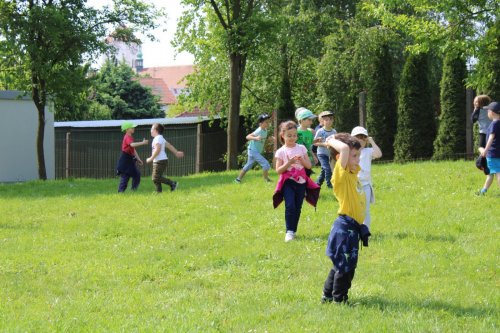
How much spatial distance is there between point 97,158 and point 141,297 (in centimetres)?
2447

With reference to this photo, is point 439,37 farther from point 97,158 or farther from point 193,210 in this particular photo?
point 97,158

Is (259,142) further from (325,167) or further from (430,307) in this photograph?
(430,307)

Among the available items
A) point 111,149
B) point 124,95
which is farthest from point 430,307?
point 124,95

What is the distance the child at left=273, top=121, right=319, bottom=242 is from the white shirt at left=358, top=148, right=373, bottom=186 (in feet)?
2.70

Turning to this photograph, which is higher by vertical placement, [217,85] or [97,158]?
[217,85]

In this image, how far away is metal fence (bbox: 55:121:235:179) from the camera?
96.9 feet

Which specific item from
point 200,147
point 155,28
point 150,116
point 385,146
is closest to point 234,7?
point 155,28

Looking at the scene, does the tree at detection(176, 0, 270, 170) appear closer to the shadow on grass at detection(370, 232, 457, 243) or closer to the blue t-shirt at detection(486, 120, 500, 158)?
the blue t-shirt at detection(486, 120, 500, 158)

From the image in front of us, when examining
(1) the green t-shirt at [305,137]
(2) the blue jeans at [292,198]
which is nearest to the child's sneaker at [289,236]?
(2) the blue jeans at [292,198]

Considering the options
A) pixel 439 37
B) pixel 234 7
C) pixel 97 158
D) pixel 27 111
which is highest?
pixel 234 7

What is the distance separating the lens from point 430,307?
6.63 m

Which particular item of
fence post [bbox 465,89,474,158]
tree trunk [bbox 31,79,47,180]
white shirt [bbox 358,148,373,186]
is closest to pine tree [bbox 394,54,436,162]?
fence post [bbox 465,89,474,158]

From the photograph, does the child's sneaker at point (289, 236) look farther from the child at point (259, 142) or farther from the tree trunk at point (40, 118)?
the tree trunk at point (40, 118)

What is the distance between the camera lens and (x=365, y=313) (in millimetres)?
6465
